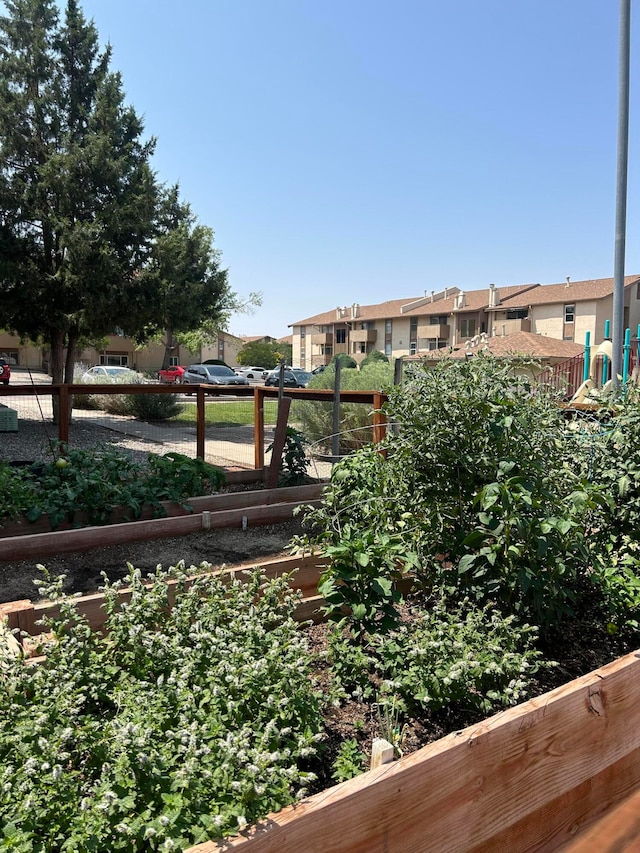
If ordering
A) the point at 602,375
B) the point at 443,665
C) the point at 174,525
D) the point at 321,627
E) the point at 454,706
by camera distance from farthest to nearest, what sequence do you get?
the point at 602,375, the point at 174,525, the point at 321,627, the point at 454,706, the point at 443,665

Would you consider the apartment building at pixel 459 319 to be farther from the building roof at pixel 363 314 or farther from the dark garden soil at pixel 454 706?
the dark garden soil at pixel 454 706

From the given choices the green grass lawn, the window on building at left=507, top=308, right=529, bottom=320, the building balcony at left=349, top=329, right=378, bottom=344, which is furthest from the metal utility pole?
the building balcony at left=349, top=329, right=378, bottom=344

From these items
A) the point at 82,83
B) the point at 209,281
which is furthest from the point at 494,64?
the point at 82,83

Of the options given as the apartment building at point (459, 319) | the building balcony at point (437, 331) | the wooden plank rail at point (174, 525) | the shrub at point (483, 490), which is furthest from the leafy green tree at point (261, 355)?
the shrub at point (483, 490)

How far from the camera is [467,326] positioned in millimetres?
51531

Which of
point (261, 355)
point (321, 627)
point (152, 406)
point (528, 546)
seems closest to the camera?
point (528, 546)

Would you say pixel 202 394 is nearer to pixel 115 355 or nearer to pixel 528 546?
pixel 528 546

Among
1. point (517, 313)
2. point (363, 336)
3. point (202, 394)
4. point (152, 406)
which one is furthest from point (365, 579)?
point (363, 336)

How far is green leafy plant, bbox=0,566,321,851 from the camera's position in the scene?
1458 millimetres

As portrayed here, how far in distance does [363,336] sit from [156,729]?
59744mm

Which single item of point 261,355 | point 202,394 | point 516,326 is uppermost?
point 516,326

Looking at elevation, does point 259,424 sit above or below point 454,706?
above

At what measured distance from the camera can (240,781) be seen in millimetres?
1528

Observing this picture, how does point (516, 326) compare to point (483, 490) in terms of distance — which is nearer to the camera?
point (483, 490)
